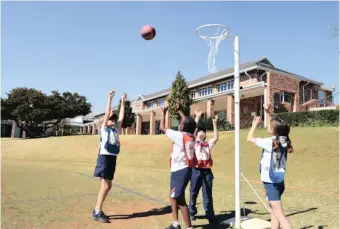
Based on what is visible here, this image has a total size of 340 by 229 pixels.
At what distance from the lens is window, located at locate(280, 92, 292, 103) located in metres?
34.2

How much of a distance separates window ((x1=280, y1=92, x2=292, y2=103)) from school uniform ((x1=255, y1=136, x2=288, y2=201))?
103 ft

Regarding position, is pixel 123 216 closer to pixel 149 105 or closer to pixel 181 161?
pixel 181 161

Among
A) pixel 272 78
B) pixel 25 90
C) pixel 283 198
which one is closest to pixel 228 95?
pixel 272 78

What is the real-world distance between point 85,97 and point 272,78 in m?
36.2

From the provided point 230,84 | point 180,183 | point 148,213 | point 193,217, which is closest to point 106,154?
point 148,213

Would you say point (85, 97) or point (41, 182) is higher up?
point (85, 97)

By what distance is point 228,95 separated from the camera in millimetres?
35094

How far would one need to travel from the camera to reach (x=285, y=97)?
114ft

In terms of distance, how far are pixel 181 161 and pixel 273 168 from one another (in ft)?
4.45

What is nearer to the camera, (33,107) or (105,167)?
(105,167)

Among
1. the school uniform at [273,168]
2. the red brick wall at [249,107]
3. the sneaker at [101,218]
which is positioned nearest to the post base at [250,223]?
the school uniform at [273,168]

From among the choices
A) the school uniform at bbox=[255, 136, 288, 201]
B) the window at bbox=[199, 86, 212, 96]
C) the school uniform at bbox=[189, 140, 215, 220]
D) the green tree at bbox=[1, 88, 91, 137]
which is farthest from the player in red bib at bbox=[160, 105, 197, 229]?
the green tree at bbox=[1, 88, 91, 137]

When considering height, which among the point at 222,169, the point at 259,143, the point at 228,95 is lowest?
the point at 222,169

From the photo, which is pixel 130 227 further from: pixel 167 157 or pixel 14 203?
pixel 167 157
